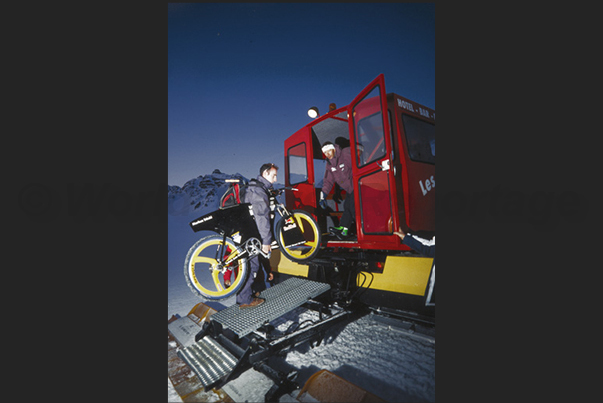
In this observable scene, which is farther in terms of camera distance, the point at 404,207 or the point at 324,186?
the point at 324,186

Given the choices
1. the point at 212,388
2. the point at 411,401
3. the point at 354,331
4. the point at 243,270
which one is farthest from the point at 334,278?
the point at 212,388

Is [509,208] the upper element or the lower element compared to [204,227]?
upper

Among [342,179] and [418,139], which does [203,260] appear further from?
[418,139]

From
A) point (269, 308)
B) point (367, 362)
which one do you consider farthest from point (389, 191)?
point (269, 308)

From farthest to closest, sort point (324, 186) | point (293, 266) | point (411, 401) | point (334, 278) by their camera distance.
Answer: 1. point (293, 266)
2. point (324, 186)
3. point (334, 278)
4. point (411, 401)

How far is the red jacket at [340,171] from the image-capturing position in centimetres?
359

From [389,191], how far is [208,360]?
8.32ft

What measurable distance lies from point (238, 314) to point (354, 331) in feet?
4.67

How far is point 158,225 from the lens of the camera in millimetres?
1497

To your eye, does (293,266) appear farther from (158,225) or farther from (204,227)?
(158,225)

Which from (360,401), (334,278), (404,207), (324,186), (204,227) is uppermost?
(324,186)

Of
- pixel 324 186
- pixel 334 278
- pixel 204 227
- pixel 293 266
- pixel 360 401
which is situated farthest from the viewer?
pixel 293 266

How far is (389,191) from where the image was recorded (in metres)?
2.64

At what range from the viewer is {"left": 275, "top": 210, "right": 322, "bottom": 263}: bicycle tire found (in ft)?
11.3
